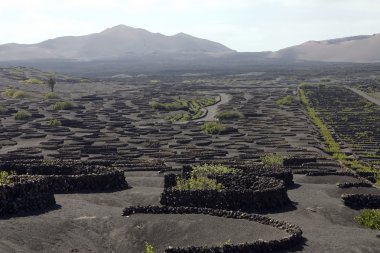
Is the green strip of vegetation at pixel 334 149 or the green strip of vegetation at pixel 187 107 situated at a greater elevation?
the green strip of vegetation at pixel 334 149

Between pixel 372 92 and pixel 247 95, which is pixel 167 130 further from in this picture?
pixel 372 92

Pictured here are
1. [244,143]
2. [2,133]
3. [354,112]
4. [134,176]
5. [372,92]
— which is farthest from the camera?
[372,92]

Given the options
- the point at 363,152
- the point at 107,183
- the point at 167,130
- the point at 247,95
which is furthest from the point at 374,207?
the point at 247,95

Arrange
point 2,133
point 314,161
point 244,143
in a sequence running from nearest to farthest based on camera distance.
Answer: point 314,161
point 244,143
point 2,133

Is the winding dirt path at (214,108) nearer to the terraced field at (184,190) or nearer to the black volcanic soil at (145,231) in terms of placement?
the terraced field at (184,190)

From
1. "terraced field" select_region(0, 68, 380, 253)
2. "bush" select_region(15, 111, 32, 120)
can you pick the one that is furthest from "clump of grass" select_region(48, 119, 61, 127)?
"bush" select_region(15, 111, 32, 120)

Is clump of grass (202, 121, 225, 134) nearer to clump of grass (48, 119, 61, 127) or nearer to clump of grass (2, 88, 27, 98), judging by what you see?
clump of grass (48, 119, 61, 127)

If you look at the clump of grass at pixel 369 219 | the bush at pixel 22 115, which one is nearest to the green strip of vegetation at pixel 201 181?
the clump of grass at pixel 369 219

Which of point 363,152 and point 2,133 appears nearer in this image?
point 363,152
